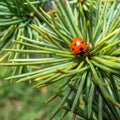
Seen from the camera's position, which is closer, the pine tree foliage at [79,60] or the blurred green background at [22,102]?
the pine tree foliage at [79,60]

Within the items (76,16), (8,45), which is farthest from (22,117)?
(76,16)

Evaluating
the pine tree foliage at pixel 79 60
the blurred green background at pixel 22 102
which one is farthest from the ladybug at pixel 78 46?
the blurred green background at pixel 22 102

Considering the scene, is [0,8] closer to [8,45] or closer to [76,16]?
[8,45]

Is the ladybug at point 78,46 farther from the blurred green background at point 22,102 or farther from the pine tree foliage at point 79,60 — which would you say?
the blurred green background at point 22,102

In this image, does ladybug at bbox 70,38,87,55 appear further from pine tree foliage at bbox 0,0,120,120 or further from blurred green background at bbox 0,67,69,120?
blurred green background at bbox 0,67,69,120

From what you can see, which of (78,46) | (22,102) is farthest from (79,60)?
(22,102)

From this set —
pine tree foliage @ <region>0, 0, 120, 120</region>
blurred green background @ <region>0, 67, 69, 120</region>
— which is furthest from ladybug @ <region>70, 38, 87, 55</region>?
blurred green background @ <region>0, 67, 69, 120</region>
